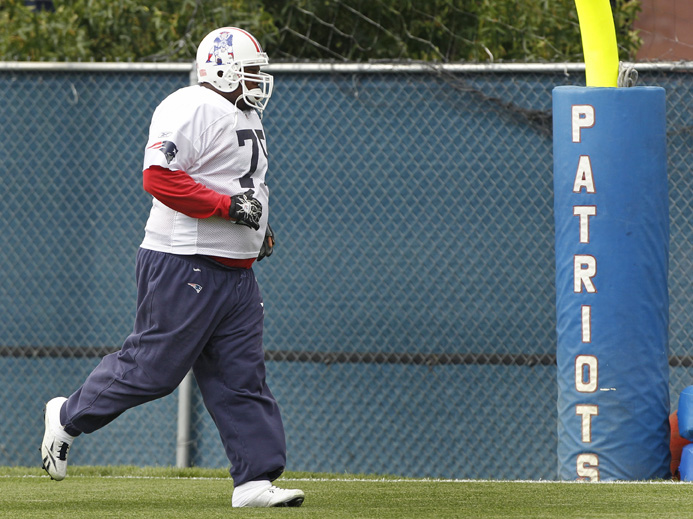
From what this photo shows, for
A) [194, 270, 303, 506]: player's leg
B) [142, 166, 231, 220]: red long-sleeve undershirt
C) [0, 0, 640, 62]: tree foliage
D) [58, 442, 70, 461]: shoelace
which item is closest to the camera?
[142, 166, 231, 220]: red long-sleeve undershirt

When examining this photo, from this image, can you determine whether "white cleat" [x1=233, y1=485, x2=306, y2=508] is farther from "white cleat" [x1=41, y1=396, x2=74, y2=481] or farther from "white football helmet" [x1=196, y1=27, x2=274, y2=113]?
"white football helmet" [x1=196, y1=27, x2=274, y2=113]

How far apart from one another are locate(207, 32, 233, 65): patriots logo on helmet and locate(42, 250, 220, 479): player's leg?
31.1 inches

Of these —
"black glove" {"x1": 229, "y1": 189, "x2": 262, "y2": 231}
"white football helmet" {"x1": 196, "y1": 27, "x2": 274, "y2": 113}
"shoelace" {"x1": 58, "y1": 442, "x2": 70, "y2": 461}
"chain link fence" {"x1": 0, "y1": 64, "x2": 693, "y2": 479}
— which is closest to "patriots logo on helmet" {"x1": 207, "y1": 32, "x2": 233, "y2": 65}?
"white football helmet" {"x1": 196, "y1": 27, "x2": 274, "y2": 113}

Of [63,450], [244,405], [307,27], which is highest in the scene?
[307,27]

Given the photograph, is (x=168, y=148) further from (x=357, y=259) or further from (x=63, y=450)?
(x=357, y=259)

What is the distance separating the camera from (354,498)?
4.60 meters

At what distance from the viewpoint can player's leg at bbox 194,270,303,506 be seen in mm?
4234

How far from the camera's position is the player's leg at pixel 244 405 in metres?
4.23

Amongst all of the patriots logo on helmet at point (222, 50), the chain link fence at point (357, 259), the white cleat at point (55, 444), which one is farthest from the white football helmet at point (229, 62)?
the chain link fence at point (357, 259)

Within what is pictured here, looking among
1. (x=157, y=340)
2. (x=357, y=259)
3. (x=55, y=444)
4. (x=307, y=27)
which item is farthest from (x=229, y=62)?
(x=307, y=27)

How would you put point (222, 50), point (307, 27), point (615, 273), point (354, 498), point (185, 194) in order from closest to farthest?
point (185, 194), point (222, 50), point (354, 498), point (615, 273), point (307, 27)

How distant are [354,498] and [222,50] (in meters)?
1.91

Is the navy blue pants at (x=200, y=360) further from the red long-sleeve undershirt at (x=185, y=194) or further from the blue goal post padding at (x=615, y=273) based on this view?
the blue goal post padding at (x=615, y=273)

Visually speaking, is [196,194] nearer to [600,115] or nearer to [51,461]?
[51,461]
